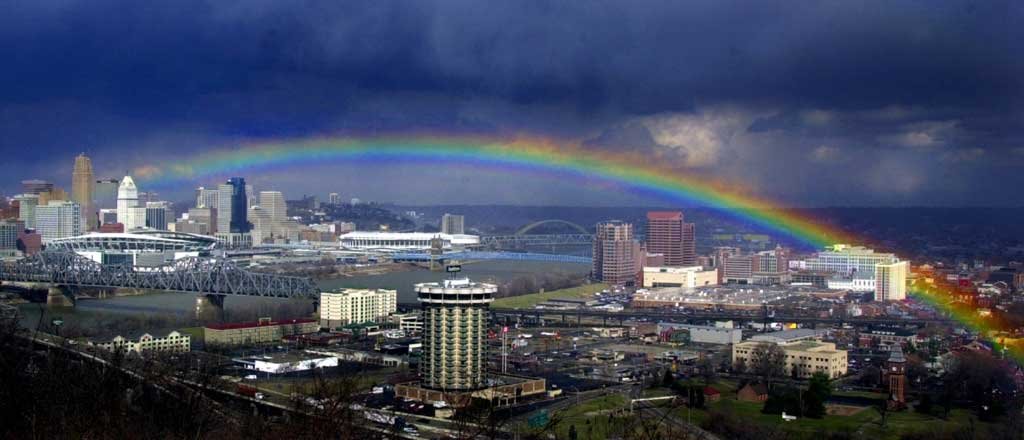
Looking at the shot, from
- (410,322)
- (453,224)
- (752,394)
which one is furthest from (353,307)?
(453,224)

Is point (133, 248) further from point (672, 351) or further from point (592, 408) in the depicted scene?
point (592, 408)

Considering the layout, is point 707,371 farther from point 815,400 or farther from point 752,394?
point 815,400

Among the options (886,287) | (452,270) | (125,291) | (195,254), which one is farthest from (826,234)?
(452,270)

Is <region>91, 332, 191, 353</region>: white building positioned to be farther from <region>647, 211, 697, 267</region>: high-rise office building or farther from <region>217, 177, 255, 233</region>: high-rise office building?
<region>217, 177, 255, 233</region>: high-rise office building

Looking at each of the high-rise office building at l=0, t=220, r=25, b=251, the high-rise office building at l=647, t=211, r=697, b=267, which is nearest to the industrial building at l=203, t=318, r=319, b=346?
the high-rise office building at l=647, t=211, r=697, b=267

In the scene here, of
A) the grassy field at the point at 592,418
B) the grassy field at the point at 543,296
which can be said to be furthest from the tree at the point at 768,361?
the grassy field at the point at 543,296

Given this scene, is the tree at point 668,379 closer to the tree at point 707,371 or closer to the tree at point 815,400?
the tree at point 707,371
